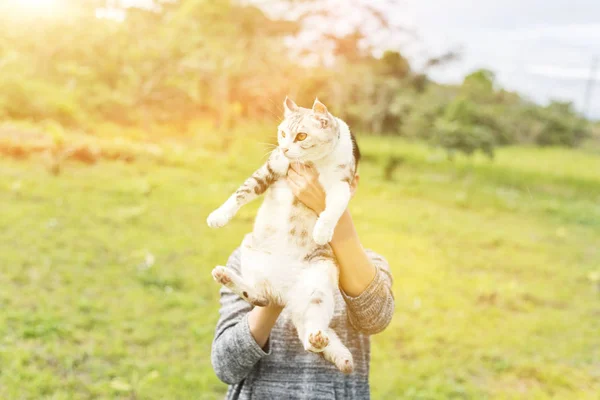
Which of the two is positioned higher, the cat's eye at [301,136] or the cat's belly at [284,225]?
the cat's eye at [301,136]

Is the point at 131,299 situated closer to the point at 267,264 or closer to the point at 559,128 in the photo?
the point at 267,264

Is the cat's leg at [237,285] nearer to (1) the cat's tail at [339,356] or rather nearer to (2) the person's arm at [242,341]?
(2) the person's arm at [242,341]

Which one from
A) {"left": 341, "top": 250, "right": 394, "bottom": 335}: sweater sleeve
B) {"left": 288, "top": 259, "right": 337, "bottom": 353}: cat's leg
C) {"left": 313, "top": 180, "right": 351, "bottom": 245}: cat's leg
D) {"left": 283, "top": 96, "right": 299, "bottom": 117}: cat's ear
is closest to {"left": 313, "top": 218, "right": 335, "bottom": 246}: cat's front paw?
{"left": 313, "top": 180, "right": 351, "bottom": 245}: cat's leg

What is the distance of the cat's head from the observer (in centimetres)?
172

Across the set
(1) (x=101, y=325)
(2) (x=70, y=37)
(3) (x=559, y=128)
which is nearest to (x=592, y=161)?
(3) (x=559, y=128)

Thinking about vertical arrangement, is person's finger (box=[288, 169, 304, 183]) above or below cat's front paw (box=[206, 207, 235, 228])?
above

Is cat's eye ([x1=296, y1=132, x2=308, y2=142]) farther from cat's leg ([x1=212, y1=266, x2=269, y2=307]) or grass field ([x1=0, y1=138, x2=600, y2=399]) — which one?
grass field ([x1=0, y1=138, x2=600, y2=399])

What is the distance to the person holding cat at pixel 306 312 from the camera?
1.65 m

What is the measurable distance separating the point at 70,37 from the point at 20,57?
130 cm

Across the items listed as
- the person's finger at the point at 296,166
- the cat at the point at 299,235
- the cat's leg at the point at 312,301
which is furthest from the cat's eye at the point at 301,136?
the cat's leg at the point at 312,301

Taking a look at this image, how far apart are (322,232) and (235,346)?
0.67m

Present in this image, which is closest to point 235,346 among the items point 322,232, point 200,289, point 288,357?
point 288,357

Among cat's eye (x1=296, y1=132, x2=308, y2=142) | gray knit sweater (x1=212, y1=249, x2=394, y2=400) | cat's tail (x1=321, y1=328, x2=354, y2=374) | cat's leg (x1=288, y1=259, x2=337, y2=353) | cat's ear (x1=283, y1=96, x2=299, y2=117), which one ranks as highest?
cat's ear (x1=283, y1=96, x2=299, y2=117)

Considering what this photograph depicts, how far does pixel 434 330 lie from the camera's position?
5.62 meters
